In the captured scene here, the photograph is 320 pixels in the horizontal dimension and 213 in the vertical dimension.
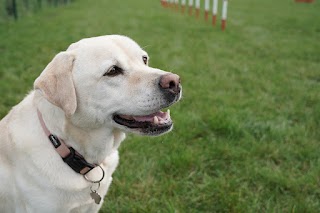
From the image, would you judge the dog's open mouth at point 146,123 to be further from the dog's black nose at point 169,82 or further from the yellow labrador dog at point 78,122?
the dog's black nose at point 169,82

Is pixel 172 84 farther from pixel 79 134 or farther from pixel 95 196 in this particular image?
pixel 95 196

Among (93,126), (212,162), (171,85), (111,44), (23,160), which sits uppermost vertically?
(111,44)

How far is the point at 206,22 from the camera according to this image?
970 cm

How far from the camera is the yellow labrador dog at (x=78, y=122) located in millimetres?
2164

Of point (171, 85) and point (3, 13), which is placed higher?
point (171, 85)

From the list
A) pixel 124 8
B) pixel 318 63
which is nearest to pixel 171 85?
pixel 318 63

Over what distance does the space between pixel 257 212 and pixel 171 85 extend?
1.33m

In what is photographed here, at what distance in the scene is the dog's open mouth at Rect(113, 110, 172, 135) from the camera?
2.26m

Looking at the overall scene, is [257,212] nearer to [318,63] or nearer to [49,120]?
[49,120]

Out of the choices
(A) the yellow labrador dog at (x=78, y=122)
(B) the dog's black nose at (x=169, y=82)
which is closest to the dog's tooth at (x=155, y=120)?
(A) the yellow labrador dog at (x=78, y=122)

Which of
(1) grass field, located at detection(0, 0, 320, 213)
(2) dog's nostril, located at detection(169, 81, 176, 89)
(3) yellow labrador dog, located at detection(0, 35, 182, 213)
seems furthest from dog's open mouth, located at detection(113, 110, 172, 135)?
(1) grass field, located at detection(0, 0, 320, 213)

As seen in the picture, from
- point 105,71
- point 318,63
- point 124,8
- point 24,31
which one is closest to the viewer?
point 105,71

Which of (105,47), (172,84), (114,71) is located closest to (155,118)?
(172,84)

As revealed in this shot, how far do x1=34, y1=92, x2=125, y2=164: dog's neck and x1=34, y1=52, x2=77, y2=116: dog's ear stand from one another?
0.48ft
